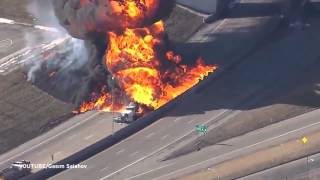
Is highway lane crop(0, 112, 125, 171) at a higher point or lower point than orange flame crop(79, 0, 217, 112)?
lower

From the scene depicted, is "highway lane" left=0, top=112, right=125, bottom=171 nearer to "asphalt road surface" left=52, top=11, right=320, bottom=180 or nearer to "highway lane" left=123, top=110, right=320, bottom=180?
"asphalt road surface" left=52, top=11, right=320, bottom=180

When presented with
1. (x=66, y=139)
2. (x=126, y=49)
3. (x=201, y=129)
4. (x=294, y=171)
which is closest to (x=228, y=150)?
(x=201, y=129)

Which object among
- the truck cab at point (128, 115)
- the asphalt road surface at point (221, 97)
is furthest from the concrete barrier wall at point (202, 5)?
the truck cab at point (128, 115)

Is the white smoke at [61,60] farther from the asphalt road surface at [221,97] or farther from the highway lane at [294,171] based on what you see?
the highway lane at [294,171]

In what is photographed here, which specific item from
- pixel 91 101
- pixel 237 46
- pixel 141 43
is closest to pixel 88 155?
pixel 91 101

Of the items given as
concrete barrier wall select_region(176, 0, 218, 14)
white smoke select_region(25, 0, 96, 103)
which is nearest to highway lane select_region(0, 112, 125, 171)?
white smoke select_region(25, 0, 96, 103)

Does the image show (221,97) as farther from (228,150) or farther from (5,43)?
(5,43)
